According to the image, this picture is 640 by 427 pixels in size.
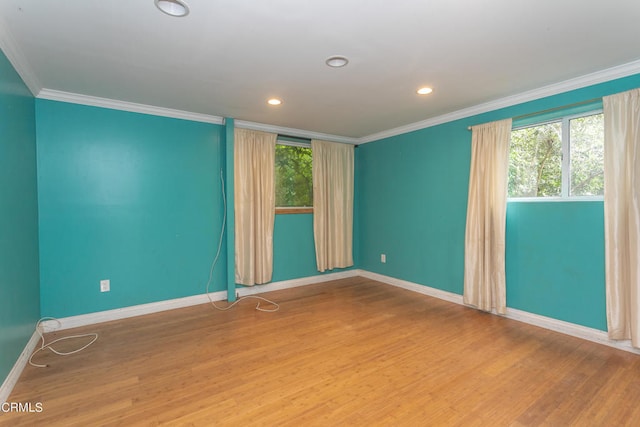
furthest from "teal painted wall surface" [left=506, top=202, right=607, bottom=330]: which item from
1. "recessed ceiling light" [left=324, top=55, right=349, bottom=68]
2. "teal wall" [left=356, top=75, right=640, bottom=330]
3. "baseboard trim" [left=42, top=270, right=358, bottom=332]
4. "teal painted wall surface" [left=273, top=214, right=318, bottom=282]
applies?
"baseboard trim" [left=42, top=270, right=358, bottom=332]

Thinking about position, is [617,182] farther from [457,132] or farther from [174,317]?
[174,317]

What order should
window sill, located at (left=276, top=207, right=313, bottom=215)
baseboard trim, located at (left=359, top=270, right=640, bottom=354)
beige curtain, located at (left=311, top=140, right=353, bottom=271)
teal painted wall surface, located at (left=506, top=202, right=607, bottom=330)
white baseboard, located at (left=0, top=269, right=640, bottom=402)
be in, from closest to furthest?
white baseboard, located at (left=0, top=269, right=640, bottom=402)
baseboard trim, located at (left=359, top=270, right=640, bottom=354)
teal painted wall surface, located at (left=506, top=202, right=607, bottom=330)
window sill, located at (left=276, top=207, right=313, bottom=215)
beige curtain, located at (left=311, top=140, right=353, bottom=271)

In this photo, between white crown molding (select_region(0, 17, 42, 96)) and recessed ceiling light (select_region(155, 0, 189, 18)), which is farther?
white crown molding (select_region(0, 17, 42, 96))

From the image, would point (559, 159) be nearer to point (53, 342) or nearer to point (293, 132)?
point (293, 132)

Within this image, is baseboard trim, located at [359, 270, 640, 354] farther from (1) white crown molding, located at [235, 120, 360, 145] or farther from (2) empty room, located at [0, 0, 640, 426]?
(1) white crown molding, located at [235, 120, 360, 145]

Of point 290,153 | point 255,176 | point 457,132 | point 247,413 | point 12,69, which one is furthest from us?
point 290,153

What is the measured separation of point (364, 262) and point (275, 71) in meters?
3.58

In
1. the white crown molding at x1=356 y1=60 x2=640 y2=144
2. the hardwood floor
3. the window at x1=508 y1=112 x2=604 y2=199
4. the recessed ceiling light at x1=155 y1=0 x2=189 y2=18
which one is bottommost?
the hardwood floor

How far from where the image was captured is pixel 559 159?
9.57 ft

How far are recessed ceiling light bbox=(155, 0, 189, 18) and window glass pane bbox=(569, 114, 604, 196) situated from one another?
343cm

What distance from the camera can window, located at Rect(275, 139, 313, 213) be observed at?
4.48 m

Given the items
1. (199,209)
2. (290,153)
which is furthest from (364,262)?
(199,209)

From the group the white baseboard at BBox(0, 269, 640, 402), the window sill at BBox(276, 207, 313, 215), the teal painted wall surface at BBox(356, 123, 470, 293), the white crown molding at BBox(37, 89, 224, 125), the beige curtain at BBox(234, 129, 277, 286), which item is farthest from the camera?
the window sill at BBox(276, 207, 313, 215)

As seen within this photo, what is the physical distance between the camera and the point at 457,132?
3703mm
